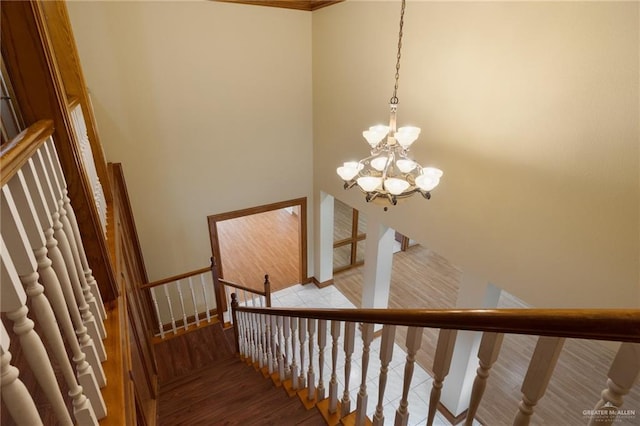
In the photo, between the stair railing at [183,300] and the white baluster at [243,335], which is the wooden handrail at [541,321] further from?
the stair railing at [183,300]

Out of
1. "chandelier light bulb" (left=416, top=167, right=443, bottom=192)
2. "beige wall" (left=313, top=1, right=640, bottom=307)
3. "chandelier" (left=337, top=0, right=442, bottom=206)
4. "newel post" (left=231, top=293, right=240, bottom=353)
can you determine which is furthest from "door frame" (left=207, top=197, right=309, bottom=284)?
"chandelier light bulb" (left=416, top=167, right=443, bottom=192)

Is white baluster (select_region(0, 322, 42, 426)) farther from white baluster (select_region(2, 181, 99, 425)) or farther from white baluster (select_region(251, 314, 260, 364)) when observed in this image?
white baluster (select_region(251, 314, 260, 364))

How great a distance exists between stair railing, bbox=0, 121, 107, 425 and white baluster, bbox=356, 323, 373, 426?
3.13 ft

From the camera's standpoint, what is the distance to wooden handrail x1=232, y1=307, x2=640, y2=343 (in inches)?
24.0

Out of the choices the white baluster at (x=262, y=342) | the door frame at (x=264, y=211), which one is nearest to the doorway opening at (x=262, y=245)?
the door frame at (x=264, y=211)

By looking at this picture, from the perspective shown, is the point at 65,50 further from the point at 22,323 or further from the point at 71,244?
the point at 22,323

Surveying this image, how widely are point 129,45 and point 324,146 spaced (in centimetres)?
280

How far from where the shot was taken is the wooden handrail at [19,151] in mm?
686

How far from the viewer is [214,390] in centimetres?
312

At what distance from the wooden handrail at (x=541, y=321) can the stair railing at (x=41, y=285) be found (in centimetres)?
91

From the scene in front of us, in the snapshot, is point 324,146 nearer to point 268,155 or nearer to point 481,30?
point 268,155

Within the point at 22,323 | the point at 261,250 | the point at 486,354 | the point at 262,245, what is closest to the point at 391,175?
the point at 486,354

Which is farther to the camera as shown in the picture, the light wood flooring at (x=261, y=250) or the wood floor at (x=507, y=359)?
the light wood flooring at (x=261, y=250)

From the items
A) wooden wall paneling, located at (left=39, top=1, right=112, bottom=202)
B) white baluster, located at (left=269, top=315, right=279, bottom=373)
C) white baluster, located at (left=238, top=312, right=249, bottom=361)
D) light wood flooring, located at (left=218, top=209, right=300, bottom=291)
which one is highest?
wooden wall paneling, located at (left=39, top=1, right=112, bottom=202)
